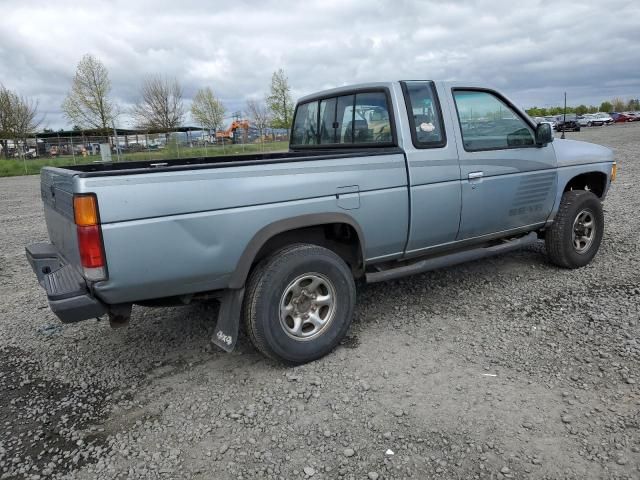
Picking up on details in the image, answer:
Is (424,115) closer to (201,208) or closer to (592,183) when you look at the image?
(201,208)

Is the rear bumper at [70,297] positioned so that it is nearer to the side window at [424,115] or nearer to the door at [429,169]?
the door at [429,169]

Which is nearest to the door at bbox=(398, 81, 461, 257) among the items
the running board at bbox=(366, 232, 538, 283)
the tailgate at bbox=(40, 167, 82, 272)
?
the running board at bbox=(366, 232, 538, 283)

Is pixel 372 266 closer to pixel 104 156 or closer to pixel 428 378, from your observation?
pixel 428 378

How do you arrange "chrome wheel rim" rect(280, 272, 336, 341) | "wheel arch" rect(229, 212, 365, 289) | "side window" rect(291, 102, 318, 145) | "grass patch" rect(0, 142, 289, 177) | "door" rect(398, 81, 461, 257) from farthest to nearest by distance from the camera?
"grass patch" rect(0, 142, 289, 177), "side window" rect(291, 102, 318, 145), "door" rect(398, 81, 461, 257), "chrome wheel rim" rect(280, 272, 336, 341), "wheel arch" rect(229, 212, 365, 289)

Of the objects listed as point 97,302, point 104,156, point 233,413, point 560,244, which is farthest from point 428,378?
point 104,156

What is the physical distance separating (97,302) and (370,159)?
6.70ft

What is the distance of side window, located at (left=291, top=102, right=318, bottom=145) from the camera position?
489 cm

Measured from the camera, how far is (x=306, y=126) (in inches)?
199

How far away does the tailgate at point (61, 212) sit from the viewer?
2.93m

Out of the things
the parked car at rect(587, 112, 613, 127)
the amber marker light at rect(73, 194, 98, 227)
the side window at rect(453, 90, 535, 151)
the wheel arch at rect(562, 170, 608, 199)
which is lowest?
the wheel arch at rect(562, 170, 608, 199)

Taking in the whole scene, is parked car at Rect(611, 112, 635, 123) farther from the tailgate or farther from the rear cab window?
the tailgate

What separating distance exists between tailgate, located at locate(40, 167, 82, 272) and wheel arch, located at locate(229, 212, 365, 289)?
98 cm

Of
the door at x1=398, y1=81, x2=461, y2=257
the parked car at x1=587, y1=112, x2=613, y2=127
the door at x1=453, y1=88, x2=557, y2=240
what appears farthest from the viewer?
the parked car at x1=587, y1=112, x2=613, y2=127

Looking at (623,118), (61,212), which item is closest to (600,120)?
(623,118)
